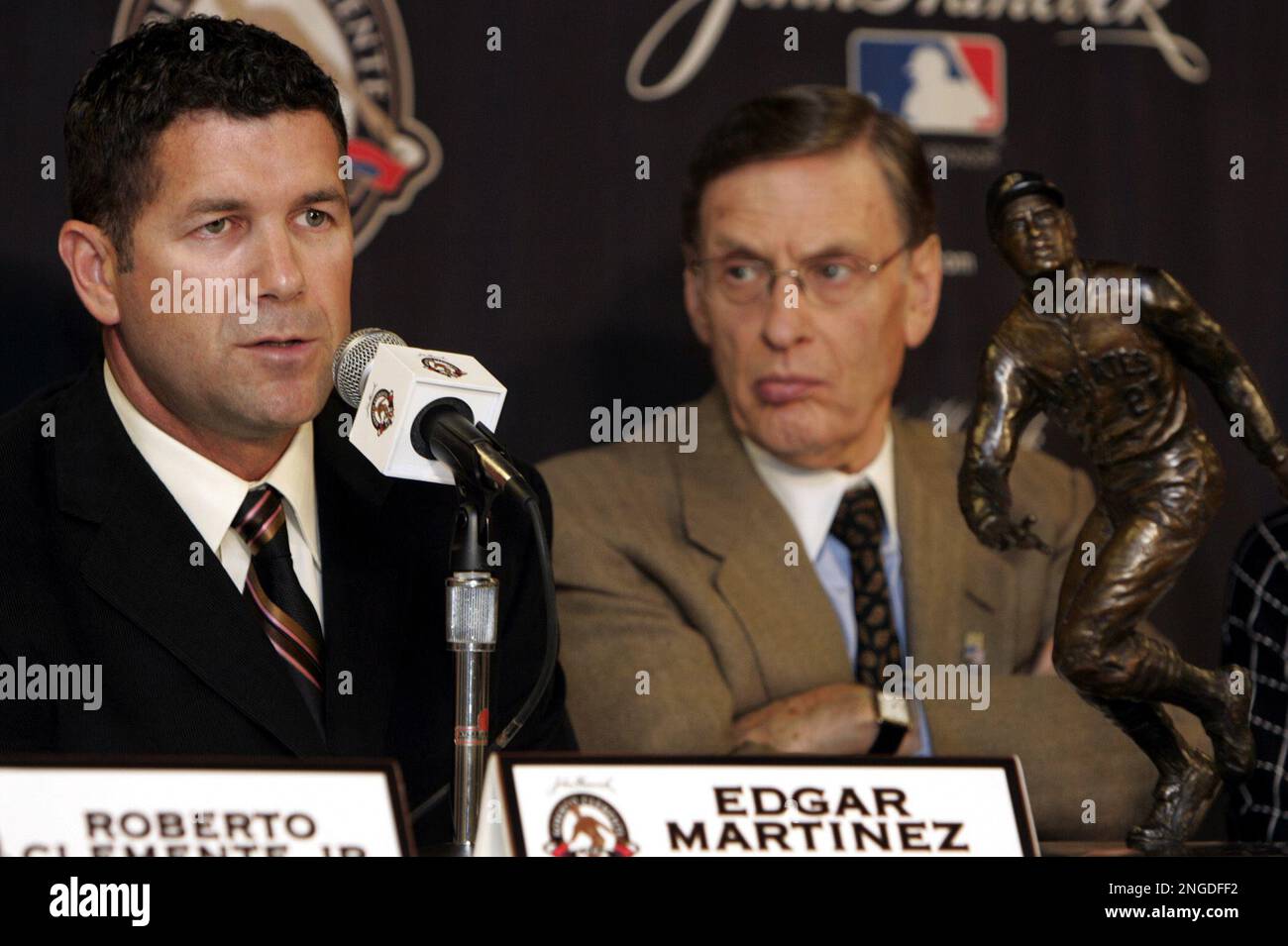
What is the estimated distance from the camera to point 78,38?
2537 mm

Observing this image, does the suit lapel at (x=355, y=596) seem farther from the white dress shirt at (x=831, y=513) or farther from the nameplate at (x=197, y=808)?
the white dress shirt at (x=831, y=513)

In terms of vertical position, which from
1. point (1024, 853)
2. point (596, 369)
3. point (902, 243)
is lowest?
point (1024, 853)

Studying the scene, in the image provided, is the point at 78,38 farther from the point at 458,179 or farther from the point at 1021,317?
the point at 1021,317

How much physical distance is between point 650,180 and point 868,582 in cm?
80

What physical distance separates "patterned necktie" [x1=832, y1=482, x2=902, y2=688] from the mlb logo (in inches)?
28.1

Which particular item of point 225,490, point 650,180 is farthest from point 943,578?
point 225,490

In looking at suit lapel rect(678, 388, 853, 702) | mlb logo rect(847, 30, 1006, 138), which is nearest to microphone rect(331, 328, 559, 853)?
suit lapel rect(678, 388, 853, 702)

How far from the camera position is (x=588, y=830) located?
117cm

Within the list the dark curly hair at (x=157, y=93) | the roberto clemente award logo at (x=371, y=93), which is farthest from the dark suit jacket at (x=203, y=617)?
the roberto clemente award logo at (x=371, y=93)

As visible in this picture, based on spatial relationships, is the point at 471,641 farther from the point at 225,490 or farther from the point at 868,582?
the point at 868,582

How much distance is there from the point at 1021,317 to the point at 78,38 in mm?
1651

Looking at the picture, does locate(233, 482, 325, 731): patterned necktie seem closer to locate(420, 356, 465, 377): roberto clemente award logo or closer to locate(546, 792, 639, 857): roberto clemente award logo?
locate(420, 356, 465, 377): roberto clemente award logo
